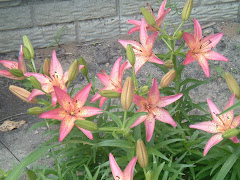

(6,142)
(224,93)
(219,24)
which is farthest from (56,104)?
(219,24)

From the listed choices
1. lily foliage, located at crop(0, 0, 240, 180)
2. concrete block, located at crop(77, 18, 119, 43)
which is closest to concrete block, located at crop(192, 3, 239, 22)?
concrete block, located at crop(77, 18, 119, 43)

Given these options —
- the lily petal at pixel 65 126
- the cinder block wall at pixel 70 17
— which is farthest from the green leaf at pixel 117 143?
the cinder block wall at pixel 70 17

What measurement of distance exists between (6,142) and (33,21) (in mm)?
1037

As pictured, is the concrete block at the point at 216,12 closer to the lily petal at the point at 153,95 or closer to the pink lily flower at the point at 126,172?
the lily petal at the point at 153,95

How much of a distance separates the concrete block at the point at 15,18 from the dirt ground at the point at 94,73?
0.79 feet

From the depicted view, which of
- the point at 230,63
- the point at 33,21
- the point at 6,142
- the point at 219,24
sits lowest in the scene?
the point at 6,142

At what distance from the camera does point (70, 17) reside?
2871 mm

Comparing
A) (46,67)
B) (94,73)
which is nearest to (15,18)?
(94,73)

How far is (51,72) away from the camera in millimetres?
1159

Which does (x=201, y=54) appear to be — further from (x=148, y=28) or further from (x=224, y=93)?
(x=224, y=93)

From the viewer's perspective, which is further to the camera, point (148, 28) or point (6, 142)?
point (6, 142)

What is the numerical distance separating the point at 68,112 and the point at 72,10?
1927mm

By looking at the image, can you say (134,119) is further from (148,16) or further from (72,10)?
(72,10)

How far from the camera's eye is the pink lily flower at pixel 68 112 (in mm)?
1021
